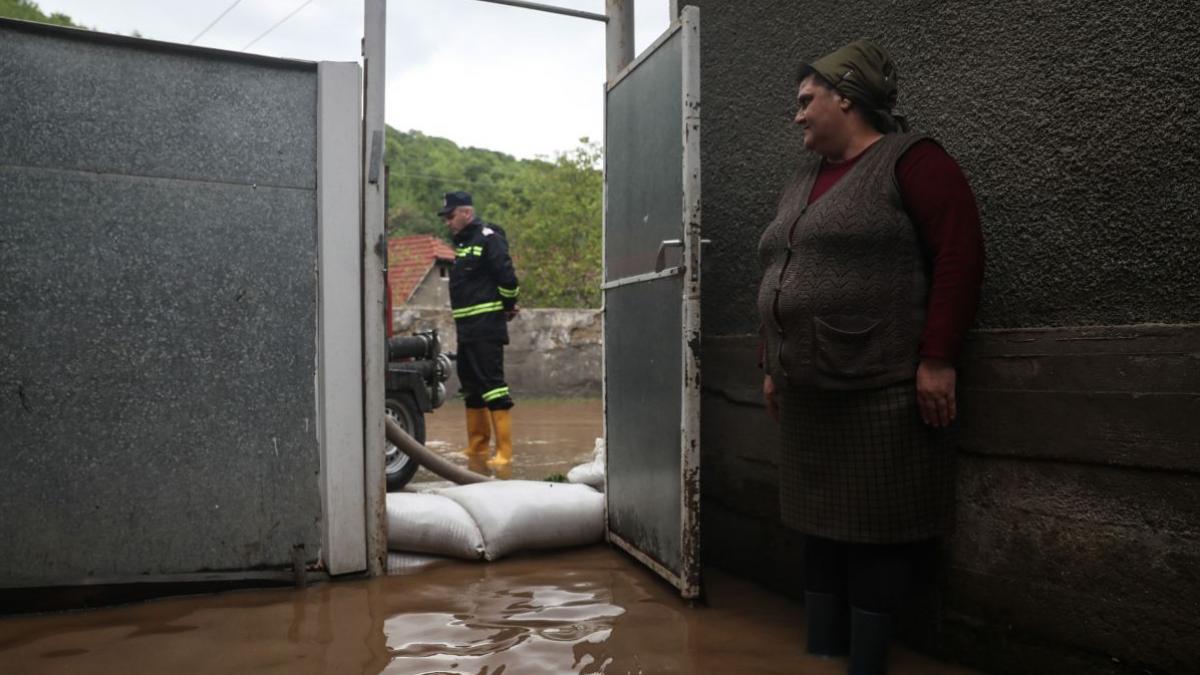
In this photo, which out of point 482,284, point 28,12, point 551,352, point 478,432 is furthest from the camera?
point 28,12

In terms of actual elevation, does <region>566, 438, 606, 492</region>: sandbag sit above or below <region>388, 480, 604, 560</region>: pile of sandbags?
above

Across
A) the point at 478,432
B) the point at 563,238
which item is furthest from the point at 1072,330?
the point at 563,238

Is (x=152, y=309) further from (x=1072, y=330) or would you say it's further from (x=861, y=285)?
(x=1072, y=330)

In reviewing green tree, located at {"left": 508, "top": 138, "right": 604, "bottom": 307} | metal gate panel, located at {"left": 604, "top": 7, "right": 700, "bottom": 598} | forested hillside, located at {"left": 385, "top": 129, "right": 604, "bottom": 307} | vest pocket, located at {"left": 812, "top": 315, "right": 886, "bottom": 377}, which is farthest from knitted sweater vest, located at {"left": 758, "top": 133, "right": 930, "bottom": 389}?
green tree, located at {"left": 508, "top": 138, "right": 604, "bottom": 307}

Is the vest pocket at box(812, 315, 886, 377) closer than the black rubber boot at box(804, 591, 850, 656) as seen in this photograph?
Yes

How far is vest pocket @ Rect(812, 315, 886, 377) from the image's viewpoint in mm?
2232

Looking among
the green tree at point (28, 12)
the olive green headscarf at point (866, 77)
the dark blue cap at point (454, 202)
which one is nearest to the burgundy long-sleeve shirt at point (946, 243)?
the olive green headscarf at point (866, 77)

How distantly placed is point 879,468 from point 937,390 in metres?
0.24

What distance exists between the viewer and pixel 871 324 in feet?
7.30

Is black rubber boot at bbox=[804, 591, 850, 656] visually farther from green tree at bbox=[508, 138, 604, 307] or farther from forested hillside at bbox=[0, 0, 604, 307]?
green tree at bbox=[508, 138, 604, 307]

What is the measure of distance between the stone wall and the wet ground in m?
0.35

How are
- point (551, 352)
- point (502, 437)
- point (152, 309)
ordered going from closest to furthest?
point (152, 309)
point (502, 437)
point (551, 352)

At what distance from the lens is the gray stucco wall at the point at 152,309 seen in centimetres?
292

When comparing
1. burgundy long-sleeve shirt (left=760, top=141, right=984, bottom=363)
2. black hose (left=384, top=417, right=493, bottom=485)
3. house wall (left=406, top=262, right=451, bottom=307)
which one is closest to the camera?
burgundy long-sleeve shirt (left=760, top=141, right=984, bottom=363)
